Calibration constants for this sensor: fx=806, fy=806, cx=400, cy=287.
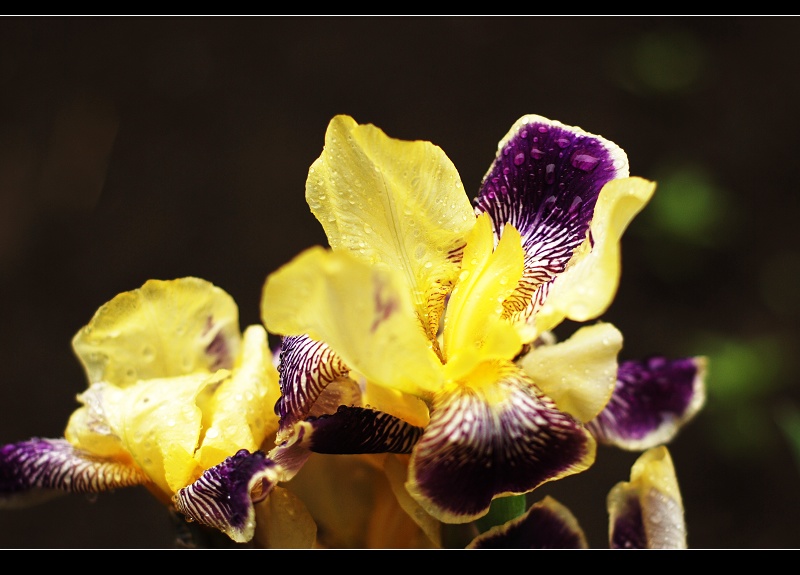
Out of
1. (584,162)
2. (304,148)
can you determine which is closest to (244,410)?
(584,162)

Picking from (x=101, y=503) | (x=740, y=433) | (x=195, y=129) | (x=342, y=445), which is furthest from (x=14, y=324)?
(x=342, y=445)

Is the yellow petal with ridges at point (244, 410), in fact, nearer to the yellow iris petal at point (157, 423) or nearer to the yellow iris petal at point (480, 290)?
the yellow iris petal at point (157, 423)

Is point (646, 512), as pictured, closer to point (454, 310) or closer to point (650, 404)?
point (650, 404)

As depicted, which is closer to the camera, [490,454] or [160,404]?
[490,454]

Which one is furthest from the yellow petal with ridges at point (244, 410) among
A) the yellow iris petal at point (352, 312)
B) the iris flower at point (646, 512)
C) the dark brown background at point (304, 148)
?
the dark brown background at point (304, 148)

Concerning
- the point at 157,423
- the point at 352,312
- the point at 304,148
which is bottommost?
the point at 304,148

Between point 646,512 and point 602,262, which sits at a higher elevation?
point 602,262
